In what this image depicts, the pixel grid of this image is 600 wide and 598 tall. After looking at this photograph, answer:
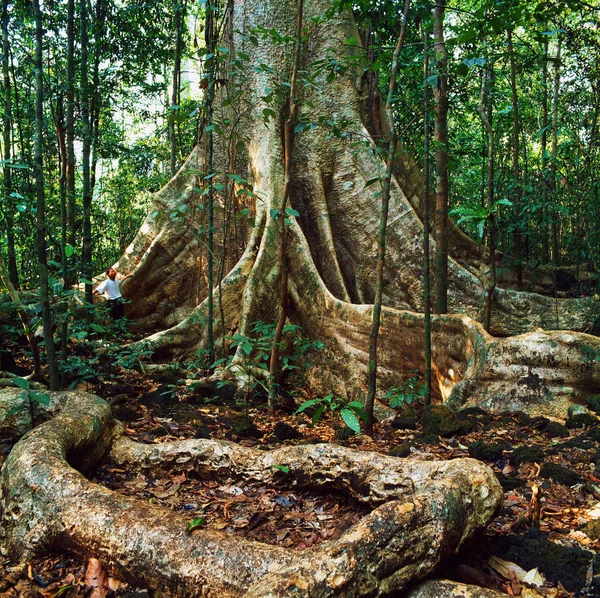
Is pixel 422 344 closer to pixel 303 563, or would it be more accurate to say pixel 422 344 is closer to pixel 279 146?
pixel 279 146

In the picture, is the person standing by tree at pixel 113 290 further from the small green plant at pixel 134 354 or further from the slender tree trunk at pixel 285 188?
the slender tree trunk at pixel 285 188

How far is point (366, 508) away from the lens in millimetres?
3076

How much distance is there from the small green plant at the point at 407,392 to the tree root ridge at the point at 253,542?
5.02 ft

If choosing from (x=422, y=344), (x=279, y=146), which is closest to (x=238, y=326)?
(x=422, y=344)

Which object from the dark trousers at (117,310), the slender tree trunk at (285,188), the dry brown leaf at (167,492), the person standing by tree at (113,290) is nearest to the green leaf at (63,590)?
the dry brown leaf at (167,492)

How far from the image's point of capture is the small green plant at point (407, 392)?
4.65 metres

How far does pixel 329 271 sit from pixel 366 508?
14.8 feet

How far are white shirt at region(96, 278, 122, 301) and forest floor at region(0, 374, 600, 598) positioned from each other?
2.56 metres

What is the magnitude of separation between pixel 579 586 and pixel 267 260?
5.02m

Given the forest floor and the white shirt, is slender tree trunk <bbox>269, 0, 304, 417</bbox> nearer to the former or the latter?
the forest floor

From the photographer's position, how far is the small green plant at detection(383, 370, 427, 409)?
4.65 metres

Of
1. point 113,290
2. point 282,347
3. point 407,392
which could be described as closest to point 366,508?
point 407,392

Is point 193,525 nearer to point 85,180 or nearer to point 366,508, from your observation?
point 366,508

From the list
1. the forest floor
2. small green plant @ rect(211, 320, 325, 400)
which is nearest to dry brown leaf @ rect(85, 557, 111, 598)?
the forest floor
